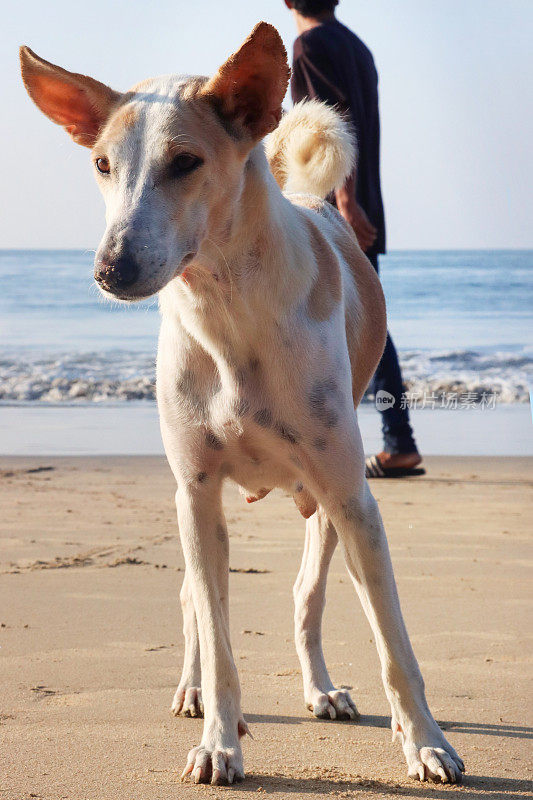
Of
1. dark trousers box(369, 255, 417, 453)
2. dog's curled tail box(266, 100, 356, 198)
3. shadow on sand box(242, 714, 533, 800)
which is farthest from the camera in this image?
dark trousers box(369, 255, 417, 453)

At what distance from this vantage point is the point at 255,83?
8.00 ft

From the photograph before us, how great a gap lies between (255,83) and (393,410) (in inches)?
173

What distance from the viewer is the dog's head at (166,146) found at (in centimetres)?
221

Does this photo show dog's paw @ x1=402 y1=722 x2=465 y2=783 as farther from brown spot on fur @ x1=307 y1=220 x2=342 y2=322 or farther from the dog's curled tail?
the dog's curled tail

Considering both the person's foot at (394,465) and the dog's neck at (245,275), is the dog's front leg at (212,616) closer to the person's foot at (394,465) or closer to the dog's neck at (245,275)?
the dog's neck at (245,275)

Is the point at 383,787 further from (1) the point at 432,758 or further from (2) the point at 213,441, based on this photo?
(2) the point at 213,441

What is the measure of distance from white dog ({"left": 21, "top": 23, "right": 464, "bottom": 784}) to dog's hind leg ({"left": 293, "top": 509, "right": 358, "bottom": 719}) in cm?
37

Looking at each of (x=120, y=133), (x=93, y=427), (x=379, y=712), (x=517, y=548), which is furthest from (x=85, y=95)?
(x=93, y=427)

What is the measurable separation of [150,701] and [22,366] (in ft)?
38.8

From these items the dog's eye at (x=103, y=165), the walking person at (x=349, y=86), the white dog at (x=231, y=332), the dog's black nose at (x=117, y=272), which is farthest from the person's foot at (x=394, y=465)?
the dog's black nose at (x=117, y=272)

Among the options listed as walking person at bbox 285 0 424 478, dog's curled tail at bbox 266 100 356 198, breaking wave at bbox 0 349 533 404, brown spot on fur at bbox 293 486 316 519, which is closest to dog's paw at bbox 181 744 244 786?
brown spot on fur at bbox 293 486 316 519

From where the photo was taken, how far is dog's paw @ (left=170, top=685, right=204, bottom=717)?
3.00 metres

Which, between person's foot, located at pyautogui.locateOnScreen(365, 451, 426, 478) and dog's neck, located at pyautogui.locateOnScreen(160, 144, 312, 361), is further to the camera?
person's foot, located at pyautogui.locateOnScreen(365, 451, 426, 478)

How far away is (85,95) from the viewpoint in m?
2.50
